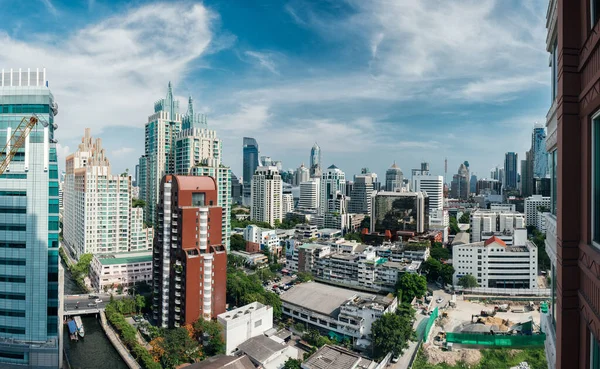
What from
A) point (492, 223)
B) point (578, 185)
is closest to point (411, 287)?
point (492, 223)

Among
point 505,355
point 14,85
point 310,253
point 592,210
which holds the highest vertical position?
point 14,85

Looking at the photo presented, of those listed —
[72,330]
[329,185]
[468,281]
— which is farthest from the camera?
[329,185]

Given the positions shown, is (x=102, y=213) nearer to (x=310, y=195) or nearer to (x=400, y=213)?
(x=400, y=213)

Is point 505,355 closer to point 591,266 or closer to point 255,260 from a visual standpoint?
point 591,266

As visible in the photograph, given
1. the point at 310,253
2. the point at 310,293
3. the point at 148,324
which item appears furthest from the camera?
the point at 310,253

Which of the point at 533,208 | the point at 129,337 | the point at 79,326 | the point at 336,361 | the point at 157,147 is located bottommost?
the point at 79,326

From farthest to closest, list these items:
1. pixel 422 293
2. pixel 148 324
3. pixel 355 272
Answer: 1. pixel 355 272
2. pixel 422 293
3. pixel 148 324

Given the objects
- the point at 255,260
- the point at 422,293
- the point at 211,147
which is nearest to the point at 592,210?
the point at 422,293
